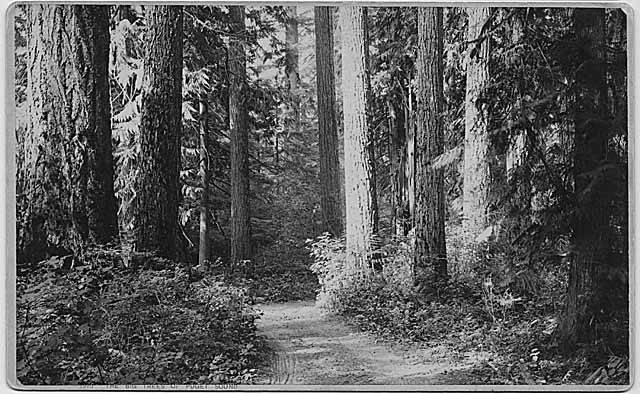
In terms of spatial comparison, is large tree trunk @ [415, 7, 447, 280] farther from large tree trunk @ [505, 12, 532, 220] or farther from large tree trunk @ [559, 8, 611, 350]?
large tree trunk @ [559, 8, 611, 350]

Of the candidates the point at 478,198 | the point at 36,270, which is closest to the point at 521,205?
the point at 478,198

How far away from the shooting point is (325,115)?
3377 mm

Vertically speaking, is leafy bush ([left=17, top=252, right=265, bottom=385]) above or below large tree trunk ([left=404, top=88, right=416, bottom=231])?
below

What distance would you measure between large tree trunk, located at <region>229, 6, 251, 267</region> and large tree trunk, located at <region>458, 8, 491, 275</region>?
0.87m

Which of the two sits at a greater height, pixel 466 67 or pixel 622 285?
pixel 466 67

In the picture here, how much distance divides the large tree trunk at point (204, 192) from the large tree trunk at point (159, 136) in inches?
3.7

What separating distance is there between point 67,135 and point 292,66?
93cm

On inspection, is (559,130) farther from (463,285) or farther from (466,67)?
(463,285)

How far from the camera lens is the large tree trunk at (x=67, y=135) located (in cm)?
334

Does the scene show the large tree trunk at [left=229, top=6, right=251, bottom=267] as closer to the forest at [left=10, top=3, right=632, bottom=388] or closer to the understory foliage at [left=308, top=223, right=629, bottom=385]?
the forest at [left=10, top=3, right=632, bottom=388]

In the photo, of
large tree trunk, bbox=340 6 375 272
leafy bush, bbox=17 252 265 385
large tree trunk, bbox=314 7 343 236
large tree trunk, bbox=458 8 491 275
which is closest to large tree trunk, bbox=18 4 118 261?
leafy bush, bbox=17 252 265 385

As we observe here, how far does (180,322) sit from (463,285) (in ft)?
3.74

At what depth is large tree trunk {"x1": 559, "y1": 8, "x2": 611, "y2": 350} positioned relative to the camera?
336 cm

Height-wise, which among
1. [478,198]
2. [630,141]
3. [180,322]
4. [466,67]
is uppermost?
[466,67]
